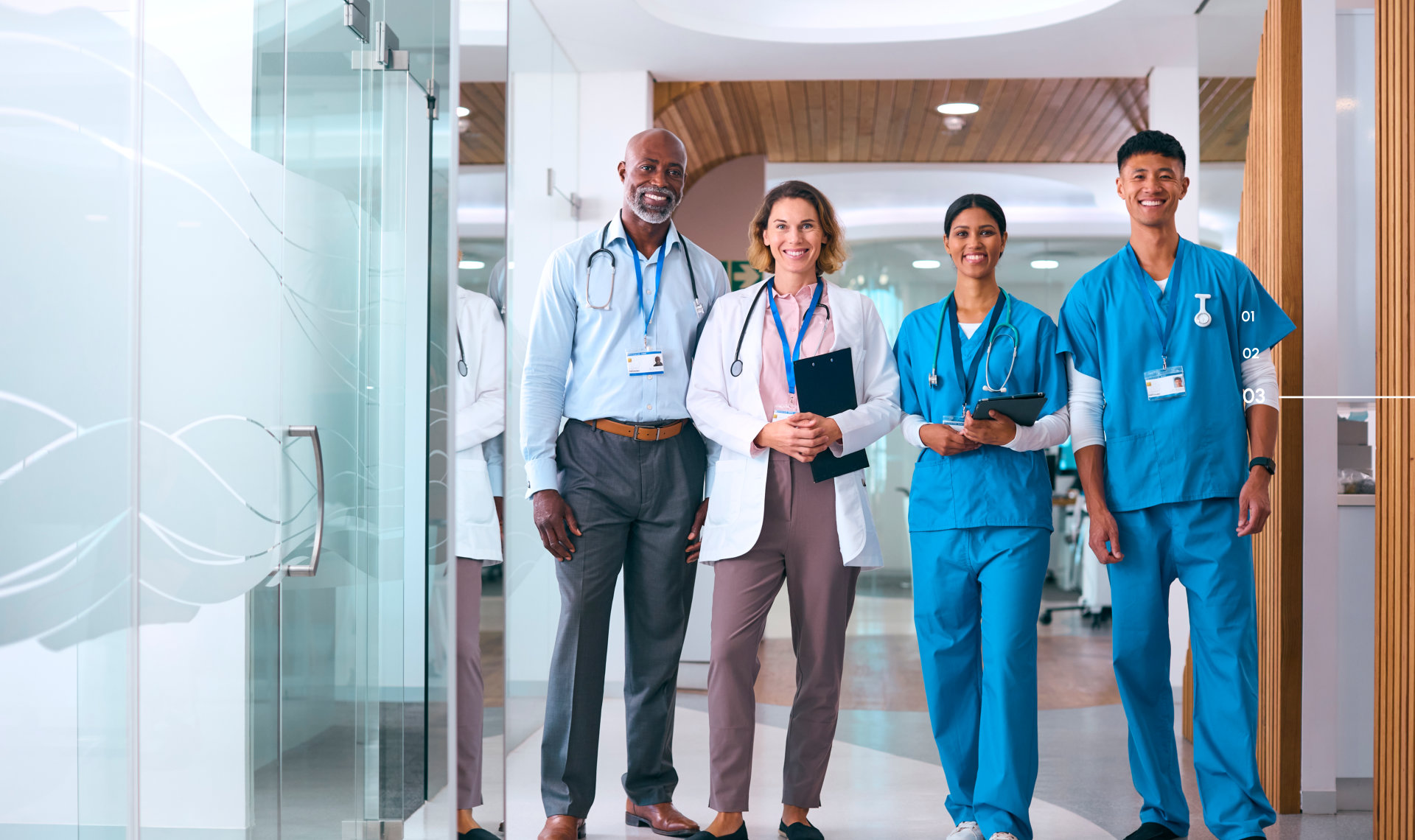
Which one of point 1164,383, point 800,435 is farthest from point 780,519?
point 1164,383

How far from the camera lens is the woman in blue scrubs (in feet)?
9.05

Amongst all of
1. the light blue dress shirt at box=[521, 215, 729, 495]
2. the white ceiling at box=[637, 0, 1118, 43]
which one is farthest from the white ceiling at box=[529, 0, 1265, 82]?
the light blue dress shirt at box=[521, 215, 729, 495]

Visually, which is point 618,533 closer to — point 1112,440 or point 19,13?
point 1112,440

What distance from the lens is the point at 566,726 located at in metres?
2.86

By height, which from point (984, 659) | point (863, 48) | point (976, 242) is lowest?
point (984, 659)

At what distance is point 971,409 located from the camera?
2871mm

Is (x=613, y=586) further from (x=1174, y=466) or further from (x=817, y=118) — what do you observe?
(x=817, y=118)

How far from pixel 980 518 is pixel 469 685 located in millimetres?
1330

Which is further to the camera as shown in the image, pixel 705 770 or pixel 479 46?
pixel 705 770

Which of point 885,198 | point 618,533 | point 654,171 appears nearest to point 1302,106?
point 654,171

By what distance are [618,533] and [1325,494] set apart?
2.10 meters

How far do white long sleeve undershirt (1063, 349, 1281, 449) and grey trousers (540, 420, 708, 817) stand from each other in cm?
101

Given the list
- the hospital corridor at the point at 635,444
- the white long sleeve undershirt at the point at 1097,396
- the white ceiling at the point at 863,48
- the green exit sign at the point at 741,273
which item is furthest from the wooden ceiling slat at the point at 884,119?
the white long sleeve undershirt at the point at 1097,396

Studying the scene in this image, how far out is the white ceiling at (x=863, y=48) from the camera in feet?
15.1
